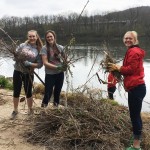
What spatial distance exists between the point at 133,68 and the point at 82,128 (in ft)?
4.01

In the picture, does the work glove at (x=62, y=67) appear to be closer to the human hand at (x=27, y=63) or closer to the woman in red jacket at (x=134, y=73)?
the human hand at (x=27, y=63)

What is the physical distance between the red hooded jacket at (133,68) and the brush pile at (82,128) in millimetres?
804

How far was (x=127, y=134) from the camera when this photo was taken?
216 inches

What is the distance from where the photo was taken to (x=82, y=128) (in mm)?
5273

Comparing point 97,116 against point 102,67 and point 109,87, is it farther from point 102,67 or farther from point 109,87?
point 109,87

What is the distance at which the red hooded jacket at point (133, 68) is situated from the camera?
4.70 m

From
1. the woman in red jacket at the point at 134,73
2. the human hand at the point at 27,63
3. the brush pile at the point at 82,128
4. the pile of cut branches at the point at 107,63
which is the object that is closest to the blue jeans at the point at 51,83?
the human hand at the point at 27,63

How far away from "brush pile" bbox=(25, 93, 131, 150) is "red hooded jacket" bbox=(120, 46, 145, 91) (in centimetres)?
→ 80

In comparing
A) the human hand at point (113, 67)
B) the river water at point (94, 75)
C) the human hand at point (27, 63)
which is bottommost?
the river water at point (94, 75)

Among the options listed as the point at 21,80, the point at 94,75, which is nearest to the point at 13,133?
the point at 21,80

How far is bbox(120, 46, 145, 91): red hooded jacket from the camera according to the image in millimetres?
4699

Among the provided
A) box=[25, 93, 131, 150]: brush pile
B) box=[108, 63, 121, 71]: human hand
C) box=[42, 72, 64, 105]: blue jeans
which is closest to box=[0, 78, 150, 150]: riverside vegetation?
box=[25, 93, 131, 150]: brush pile

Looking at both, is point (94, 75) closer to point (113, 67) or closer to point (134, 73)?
point (113, 67)

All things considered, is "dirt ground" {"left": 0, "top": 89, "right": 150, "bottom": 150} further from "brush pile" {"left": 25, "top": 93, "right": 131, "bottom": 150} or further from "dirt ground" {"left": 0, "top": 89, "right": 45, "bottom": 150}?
"brush pile" {"left": 25, "top": 93, "right": 131, "bottom": 150}
